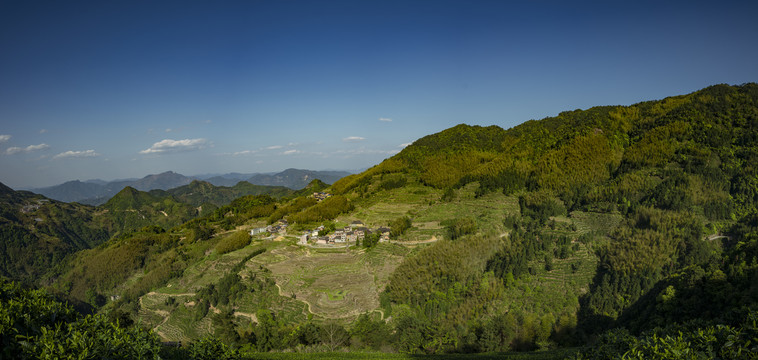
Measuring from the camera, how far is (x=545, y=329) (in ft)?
99.7

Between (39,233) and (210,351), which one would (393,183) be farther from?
(39,233)

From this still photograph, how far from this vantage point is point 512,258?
38938mm

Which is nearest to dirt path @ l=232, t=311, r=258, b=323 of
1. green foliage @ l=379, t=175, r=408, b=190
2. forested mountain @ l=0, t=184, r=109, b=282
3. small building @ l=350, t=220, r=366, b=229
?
small building @ l=350, t=220, r=366, b=229

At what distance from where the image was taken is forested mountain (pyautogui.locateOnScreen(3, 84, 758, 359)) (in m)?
27.0

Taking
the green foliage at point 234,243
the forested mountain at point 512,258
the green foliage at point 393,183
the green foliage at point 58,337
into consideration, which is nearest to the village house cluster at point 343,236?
the forested mountain at point 512,258

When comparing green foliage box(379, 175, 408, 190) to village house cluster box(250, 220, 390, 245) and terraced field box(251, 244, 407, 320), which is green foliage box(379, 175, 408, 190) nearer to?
village house cluster box(250, 220, 390, 245)

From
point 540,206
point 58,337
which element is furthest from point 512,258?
point 58,337

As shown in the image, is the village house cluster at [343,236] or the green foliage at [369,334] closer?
the green foliage at [369,334]

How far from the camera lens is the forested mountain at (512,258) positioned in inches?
1062

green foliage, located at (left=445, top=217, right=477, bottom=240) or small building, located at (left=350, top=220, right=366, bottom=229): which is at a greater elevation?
small building, located at (left=350, top=220, right=366, bottom=229)

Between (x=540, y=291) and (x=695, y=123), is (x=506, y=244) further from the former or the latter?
(x=695, y=123)

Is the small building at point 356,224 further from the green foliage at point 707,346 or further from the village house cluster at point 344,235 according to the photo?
the green foliage at point 707,346

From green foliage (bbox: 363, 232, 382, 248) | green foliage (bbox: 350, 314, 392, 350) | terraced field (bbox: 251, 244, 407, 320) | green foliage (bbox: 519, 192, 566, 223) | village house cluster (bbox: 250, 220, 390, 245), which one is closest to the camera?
green foliage (bbox: 350, 314, 392, 350)

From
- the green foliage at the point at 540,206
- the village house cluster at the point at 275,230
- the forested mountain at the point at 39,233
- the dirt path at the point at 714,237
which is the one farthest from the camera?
the forested mountain at the point at 39,233
